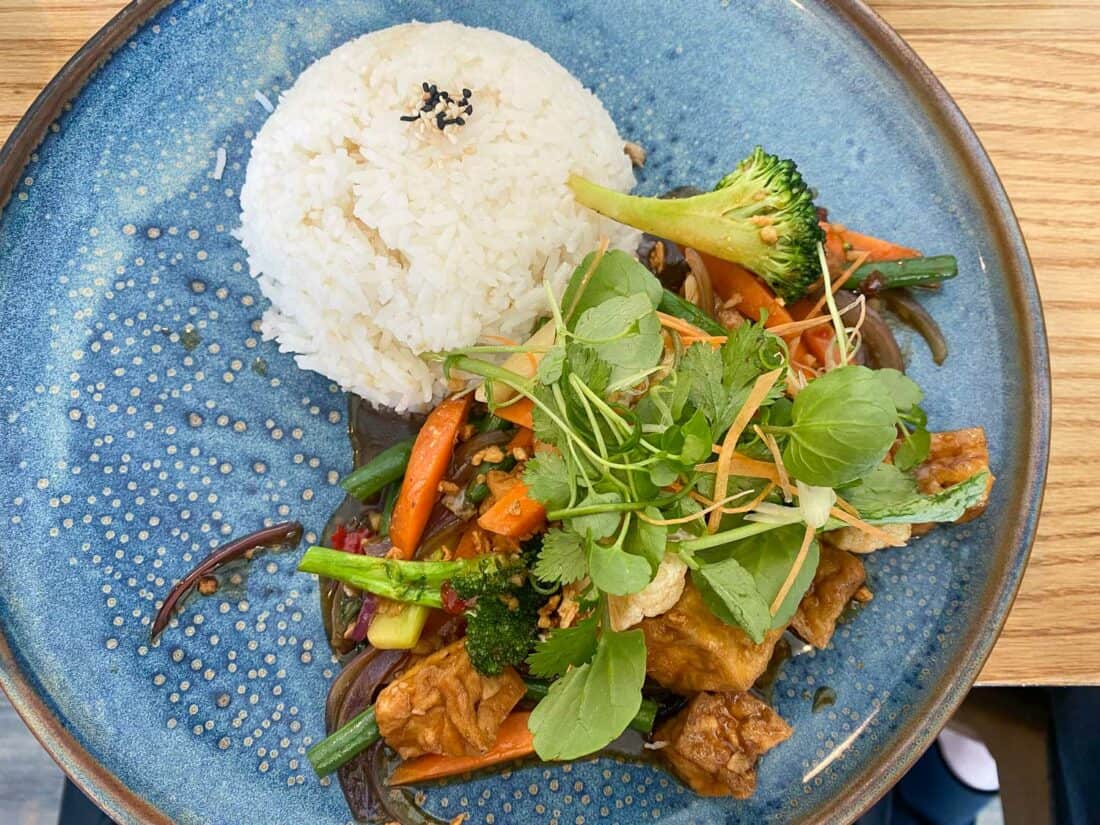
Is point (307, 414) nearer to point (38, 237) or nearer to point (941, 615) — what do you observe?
point (38, 237)

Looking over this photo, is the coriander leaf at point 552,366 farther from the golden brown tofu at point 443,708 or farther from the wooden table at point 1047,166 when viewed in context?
the wooden table at point 1047,166

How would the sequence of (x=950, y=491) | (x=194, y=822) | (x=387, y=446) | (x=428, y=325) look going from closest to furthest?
(x=950, y=491) → (x=194, y=822) → (x=428, y=325) → (x=387, y=446)

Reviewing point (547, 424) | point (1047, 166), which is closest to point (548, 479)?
point (547, 424)

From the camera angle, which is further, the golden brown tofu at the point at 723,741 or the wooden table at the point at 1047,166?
the wooden table at the point at 1047,166

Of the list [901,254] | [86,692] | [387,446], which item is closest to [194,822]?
[86,692]

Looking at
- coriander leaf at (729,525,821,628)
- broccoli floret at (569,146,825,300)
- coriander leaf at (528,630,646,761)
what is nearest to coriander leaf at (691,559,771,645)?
coriander leaf at (729,525,821,628)

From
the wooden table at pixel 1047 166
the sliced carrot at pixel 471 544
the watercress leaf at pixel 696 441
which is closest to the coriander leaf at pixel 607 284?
the watercress leaf at pixel 696 441
